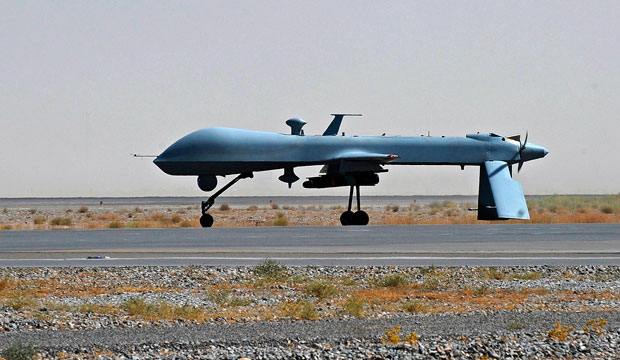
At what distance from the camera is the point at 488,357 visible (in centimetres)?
1159

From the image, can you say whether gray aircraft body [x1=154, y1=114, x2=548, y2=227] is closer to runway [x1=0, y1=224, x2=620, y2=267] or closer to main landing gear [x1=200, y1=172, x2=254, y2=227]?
main landing gear [x1=200, y1=172, x2=254, y2=227]

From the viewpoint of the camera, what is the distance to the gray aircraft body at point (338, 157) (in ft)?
129

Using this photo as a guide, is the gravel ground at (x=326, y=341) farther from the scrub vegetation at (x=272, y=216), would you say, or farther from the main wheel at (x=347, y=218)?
the scrub vegetation at (x=272, y=216)

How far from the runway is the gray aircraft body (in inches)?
128

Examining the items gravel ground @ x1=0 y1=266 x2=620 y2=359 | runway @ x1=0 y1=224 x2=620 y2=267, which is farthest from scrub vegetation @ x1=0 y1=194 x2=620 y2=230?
gravel ground @ x1=0 y1=266 x2=620 y2=359

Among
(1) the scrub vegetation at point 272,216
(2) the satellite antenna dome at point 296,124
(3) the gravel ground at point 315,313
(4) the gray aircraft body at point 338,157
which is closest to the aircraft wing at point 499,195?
(4) the gray aircraft body at point 338,157

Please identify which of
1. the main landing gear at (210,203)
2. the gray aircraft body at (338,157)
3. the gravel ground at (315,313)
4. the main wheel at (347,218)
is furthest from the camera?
the main wheel at (347,218)

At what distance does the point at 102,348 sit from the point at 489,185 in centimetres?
3068

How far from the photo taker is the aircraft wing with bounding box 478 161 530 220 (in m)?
38.3

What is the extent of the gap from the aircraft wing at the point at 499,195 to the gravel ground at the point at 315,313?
51.6 feet

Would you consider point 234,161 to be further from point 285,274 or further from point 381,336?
point 381,336

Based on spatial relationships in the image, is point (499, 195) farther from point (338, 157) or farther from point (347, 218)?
point (338, 157)

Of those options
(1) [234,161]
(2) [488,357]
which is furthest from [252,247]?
(2) [488,357]

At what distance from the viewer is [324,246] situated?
28516 millimetres
